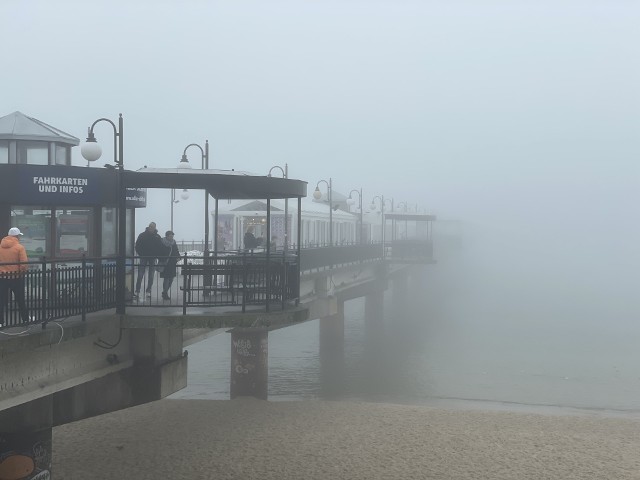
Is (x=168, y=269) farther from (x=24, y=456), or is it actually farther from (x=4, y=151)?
(x=4, y=151)

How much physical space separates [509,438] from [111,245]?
9.99 metres

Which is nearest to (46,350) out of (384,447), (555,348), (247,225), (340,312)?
(384,447)

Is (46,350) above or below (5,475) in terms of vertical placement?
above

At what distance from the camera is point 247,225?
1267 inches

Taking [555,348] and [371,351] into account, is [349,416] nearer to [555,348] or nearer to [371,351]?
[371,351]

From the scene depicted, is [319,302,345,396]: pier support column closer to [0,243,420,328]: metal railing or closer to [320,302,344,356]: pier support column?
[320,302,344,356]: pier support column

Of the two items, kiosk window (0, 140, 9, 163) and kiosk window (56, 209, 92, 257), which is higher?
kiosk window (0, 140, 9, 163)

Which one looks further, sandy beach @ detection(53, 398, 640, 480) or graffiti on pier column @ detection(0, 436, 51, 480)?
sandy beach @ detection(53, 398, 640, 480)

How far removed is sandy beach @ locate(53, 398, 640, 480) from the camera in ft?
49.2

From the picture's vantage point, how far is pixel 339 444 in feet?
56.1

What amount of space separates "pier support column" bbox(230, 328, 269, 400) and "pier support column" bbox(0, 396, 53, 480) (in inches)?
462

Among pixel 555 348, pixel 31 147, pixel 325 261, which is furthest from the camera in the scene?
pixel 555 348

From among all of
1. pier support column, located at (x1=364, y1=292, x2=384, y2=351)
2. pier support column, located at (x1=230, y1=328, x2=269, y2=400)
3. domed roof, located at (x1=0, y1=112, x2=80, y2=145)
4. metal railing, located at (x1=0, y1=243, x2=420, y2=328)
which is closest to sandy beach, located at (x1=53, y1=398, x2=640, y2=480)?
pier support column, located at (x1=230, y1=328, x2=269, y2=400)

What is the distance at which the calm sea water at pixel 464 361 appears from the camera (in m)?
26.4
